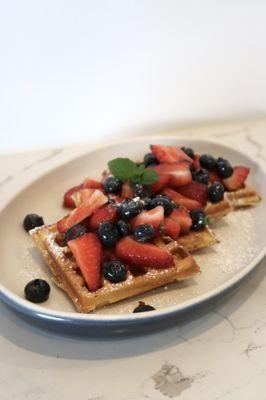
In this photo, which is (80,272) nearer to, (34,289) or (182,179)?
(34,289)

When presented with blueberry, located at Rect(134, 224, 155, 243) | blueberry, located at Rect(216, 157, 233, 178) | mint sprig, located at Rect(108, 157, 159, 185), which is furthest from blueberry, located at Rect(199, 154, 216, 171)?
blueberry, located at Rect(134, 224, 155, 243)

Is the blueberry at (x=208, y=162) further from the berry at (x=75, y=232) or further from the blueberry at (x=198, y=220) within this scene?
the berry at (x=75, y=232)

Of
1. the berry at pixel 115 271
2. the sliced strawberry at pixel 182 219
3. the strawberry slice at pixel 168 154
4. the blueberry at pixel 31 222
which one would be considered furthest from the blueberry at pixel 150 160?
the berry at pixel 115 271

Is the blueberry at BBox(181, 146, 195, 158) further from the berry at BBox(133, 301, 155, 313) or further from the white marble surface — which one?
the berry at BBox(133, 301, 155, 313)

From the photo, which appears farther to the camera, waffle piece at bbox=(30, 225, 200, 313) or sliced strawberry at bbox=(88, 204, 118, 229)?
sliced strawberry at bbox=(88, 204, 118, 229)

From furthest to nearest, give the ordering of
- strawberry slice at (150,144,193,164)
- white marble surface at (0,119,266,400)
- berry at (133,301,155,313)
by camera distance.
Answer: strawberry slice at (150,144,193,164), berry at (133,301,155,313), white marble surface at (0,119,266,400)

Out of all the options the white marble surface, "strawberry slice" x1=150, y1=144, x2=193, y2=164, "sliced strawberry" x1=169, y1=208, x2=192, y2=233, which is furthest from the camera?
"strawberry slice" x1=150, y1=144, x2=193, y2=164
